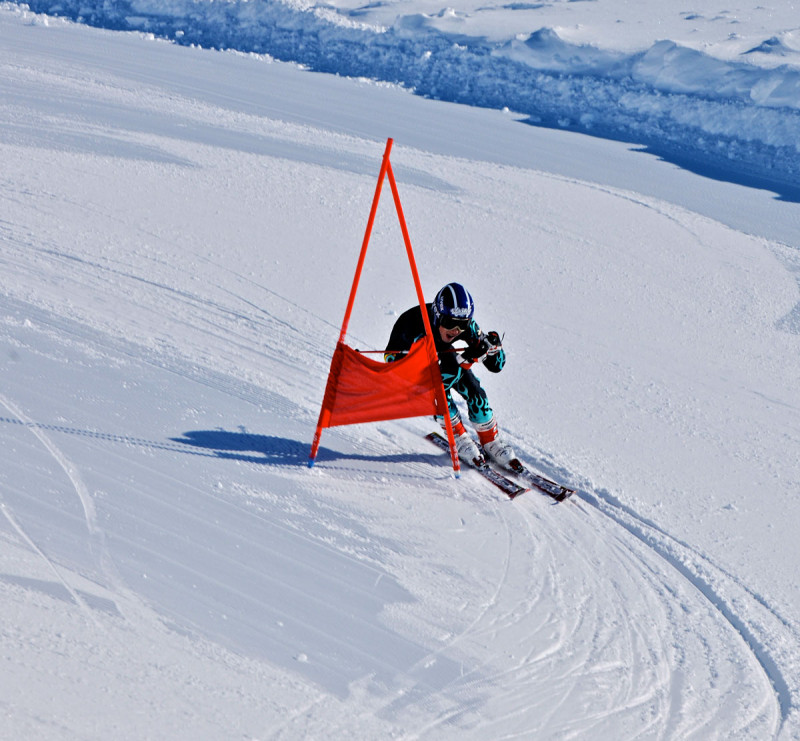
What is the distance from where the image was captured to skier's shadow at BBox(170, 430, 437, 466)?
19.8ft

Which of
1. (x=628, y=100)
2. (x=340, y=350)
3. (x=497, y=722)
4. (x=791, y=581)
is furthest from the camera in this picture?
(x=628, y=100)

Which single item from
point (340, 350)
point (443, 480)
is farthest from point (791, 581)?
point (340, 350)

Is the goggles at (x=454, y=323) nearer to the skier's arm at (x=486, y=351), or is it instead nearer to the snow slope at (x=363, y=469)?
the skier's arm at (x=486, y=351)

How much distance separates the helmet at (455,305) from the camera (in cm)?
605

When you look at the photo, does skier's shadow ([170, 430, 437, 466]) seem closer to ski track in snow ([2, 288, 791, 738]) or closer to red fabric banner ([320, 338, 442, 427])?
ski track in snow ([2, 288, 791, 738])

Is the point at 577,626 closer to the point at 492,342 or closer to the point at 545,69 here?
the point at 492,342

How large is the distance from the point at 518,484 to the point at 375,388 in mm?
1302

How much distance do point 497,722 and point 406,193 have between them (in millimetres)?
8752

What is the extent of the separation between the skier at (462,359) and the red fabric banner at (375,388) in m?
0.27

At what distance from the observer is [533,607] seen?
497 centimetres

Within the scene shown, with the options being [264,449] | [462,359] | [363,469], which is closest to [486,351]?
[462,359]

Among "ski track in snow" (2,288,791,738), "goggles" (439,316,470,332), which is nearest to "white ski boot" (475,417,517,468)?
"ski track in snow" (2,288,791,738)

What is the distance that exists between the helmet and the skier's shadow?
112 centimetres

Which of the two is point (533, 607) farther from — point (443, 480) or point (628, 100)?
point (628, 100)
